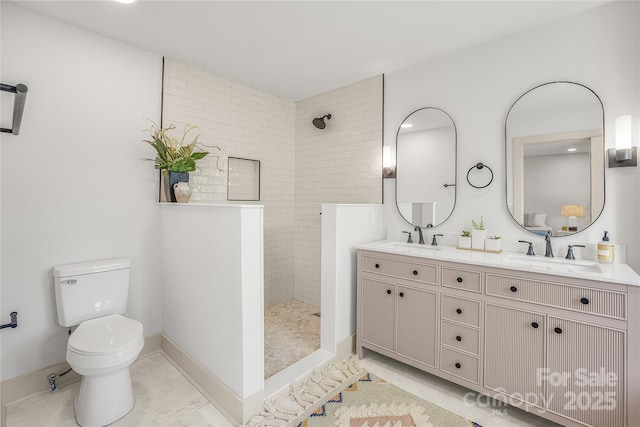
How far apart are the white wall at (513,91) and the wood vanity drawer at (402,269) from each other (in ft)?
1.91

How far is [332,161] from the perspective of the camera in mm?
3387

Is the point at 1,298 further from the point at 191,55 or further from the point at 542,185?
the point at 542,185

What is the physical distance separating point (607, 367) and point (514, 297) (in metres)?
0.48

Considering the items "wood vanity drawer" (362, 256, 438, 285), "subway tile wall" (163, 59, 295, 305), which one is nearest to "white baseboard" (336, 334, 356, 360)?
"wood vanity drawer" (362, 256, 438, 285)

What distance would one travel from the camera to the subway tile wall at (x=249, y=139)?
2.79 meters

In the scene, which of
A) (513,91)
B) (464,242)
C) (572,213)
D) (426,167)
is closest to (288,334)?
(464,242)

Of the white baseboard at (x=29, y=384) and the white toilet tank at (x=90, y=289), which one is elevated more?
the white toilet tank at (x=90, y=289)

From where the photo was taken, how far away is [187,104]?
110 inches

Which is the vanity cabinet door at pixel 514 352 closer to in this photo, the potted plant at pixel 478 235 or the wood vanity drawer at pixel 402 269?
the wood vanity drawer at pixel 402 269

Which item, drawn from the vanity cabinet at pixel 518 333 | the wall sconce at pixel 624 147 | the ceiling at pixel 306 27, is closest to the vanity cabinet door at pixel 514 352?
the vanity cabinet at pixel 518 333

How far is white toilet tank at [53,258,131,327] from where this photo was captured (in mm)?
2002

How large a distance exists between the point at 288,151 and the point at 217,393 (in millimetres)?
2662

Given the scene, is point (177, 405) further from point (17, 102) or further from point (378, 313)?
point (17, 102)

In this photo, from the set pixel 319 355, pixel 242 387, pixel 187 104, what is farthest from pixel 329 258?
pixel 187 104
